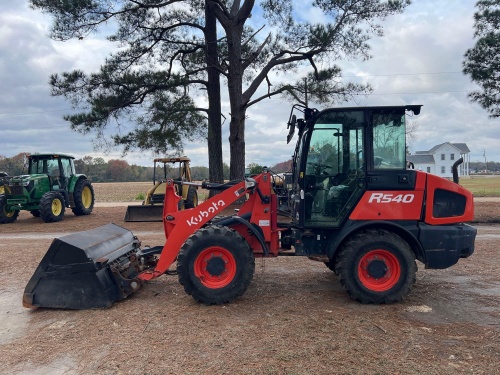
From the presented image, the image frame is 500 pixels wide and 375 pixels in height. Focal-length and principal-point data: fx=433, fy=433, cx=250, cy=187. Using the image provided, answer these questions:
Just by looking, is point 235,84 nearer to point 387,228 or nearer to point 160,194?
point 160,194

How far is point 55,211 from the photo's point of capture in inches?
588

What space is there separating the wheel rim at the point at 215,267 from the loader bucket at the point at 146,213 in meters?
9.39

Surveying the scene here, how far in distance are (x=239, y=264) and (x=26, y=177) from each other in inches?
496

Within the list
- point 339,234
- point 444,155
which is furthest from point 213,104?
point 444,155

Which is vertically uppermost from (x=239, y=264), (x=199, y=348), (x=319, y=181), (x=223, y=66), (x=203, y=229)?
(x=223, y=66)

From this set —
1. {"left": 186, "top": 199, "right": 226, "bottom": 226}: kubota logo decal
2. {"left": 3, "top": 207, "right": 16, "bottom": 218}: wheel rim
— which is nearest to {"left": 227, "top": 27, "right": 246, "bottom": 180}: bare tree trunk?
{"left": 3, "top": 207, "right": 16, "bottom": 218}: wheel rim

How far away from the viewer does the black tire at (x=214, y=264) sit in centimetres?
523

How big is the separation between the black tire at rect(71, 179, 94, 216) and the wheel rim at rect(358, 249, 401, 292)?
535 inches

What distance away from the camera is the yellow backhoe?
14.4m

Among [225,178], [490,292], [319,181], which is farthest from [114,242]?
[225,178]

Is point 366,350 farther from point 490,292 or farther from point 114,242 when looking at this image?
point 114,242

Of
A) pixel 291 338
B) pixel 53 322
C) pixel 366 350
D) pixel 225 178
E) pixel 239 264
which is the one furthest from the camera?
pixel 225 178

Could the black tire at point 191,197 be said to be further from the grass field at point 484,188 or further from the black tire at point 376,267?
the grass field at point 484,188

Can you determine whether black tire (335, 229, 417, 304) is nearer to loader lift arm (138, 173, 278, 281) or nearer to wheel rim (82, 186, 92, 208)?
loader lift arm (138, 173, 278, 281)
